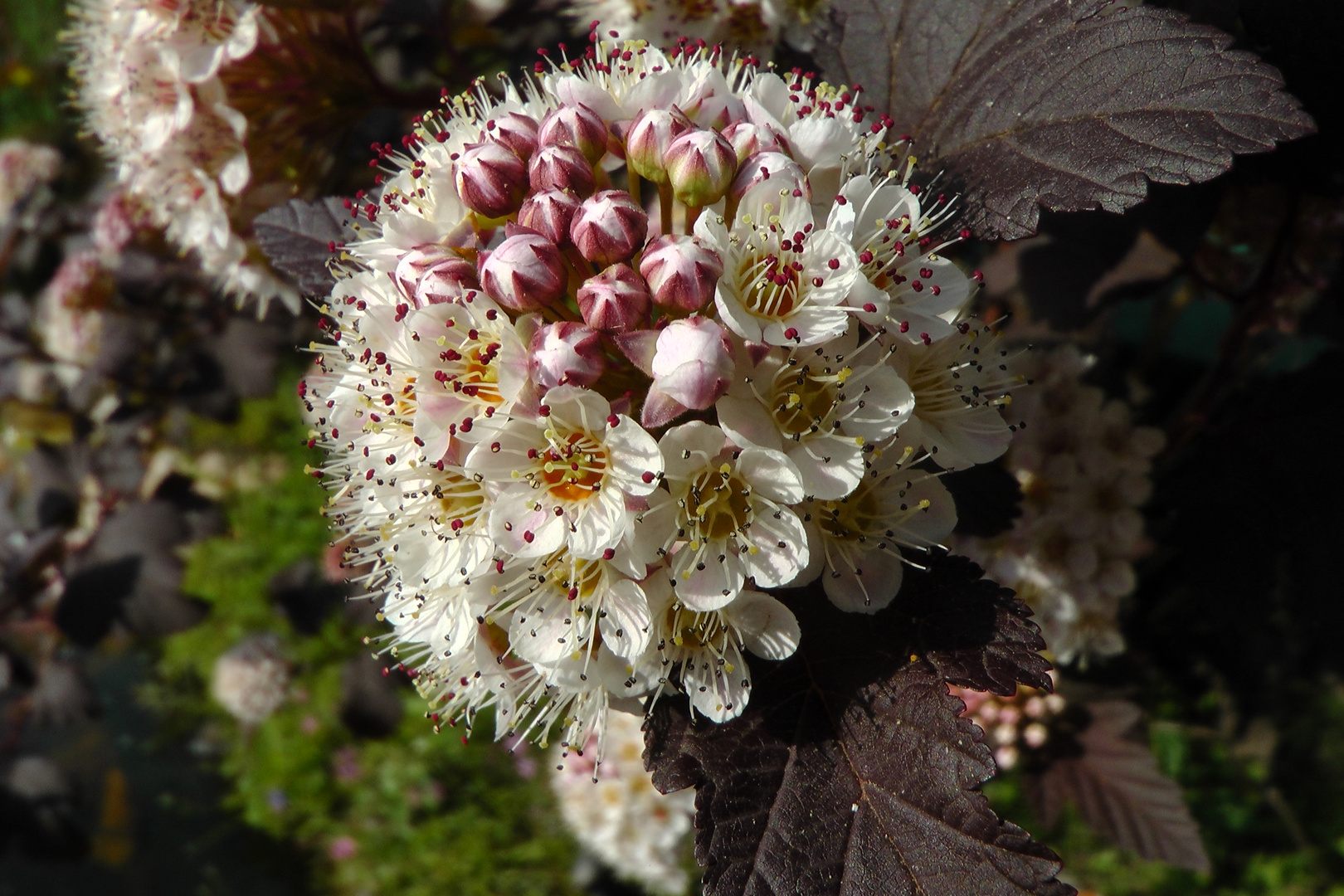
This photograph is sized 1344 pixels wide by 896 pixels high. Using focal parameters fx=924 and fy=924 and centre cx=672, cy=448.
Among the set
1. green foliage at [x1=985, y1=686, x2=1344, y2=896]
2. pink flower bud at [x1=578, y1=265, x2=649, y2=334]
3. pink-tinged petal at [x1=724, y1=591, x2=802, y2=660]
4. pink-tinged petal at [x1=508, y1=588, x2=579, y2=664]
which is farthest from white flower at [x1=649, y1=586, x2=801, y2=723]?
green foliage at [x1=985, y1=686, x2=1344, y2=896]

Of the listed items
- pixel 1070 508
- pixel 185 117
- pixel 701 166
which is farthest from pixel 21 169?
pixel 1070 508

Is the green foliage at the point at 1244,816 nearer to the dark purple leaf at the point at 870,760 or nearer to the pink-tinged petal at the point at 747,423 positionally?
the dark purple leaf at the point at 870,760

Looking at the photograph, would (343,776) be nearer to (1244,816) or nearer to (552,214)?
(1244,816)

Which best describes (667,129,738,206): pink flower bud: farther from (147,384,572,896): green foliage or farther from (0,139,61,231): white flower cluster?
(0,139,61,231): white flower cluster

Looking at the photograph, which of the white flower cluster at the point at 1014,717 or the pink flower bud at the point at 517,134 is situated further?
the white flower cluster at the point at 1014,717

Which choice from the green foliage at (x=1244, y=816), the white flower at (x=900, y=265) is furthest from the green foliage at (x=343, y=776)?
the white flower at (x=900, y=265)

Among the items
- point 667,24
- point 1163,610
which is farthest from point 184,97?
point 1163,610

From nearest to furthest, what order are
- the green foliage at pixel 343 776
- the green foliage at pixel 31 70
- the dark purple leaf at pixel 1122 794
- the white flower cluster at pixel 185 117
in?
the white flower cluster at pixel 185 117 → the dark purple leaf at pixel 1122 794 → the green foliage at pixel 343 776 → the green foliage at pixel 31 70

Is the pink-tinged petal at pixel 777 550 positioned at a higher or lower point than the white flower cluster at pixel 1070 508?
higher
